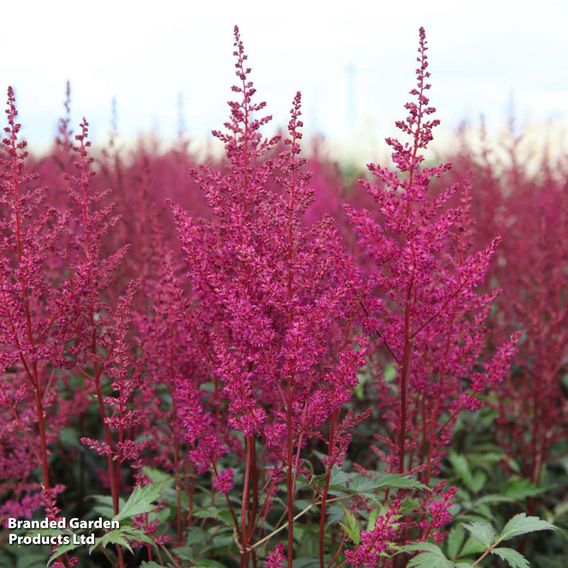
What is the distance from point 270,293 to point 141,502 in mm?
905

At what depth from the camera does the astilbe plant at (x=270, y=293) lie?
7.95ft

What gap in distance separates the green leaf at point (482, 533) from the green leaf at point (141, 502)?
1.16 metres

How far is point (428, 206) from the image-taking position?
2.71 metres

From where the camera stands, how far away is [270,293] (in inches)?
95.6

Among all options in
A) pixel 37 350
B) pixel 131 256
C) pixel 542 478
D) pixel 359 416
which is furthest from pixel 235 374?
pixel 542 478

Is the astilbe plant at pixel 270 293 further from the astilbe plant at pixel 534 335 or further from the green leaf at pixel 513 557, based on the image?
the astilbe plant at pixel 534 335

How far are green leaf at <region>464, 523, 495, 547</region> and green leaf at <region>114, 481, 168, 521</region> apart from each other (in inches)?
45.8

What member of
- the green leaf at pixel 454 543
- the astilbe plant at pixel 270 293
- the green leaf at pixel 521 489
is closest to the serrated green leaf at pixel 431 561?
the astilbe plant at pixel 270 293

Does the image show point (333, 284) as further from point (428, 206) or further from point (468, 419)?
point (468, 419)

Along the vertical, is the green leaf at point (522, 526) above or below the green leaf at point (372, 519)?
below

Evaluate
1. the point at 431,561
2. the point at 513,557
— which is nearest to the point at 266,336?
the point at 431,561

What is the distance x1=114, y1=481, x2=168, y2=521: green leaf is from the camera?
2.60m

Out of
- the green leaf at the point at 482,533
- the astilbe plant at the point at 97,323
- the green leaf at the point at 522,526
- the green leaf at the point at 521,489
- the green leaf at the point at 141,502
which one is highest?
the astilbe plant at the point at 97,323

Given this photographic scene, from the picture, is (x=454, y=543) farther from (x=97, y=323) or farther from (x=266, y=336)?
(x=97, y=323)
